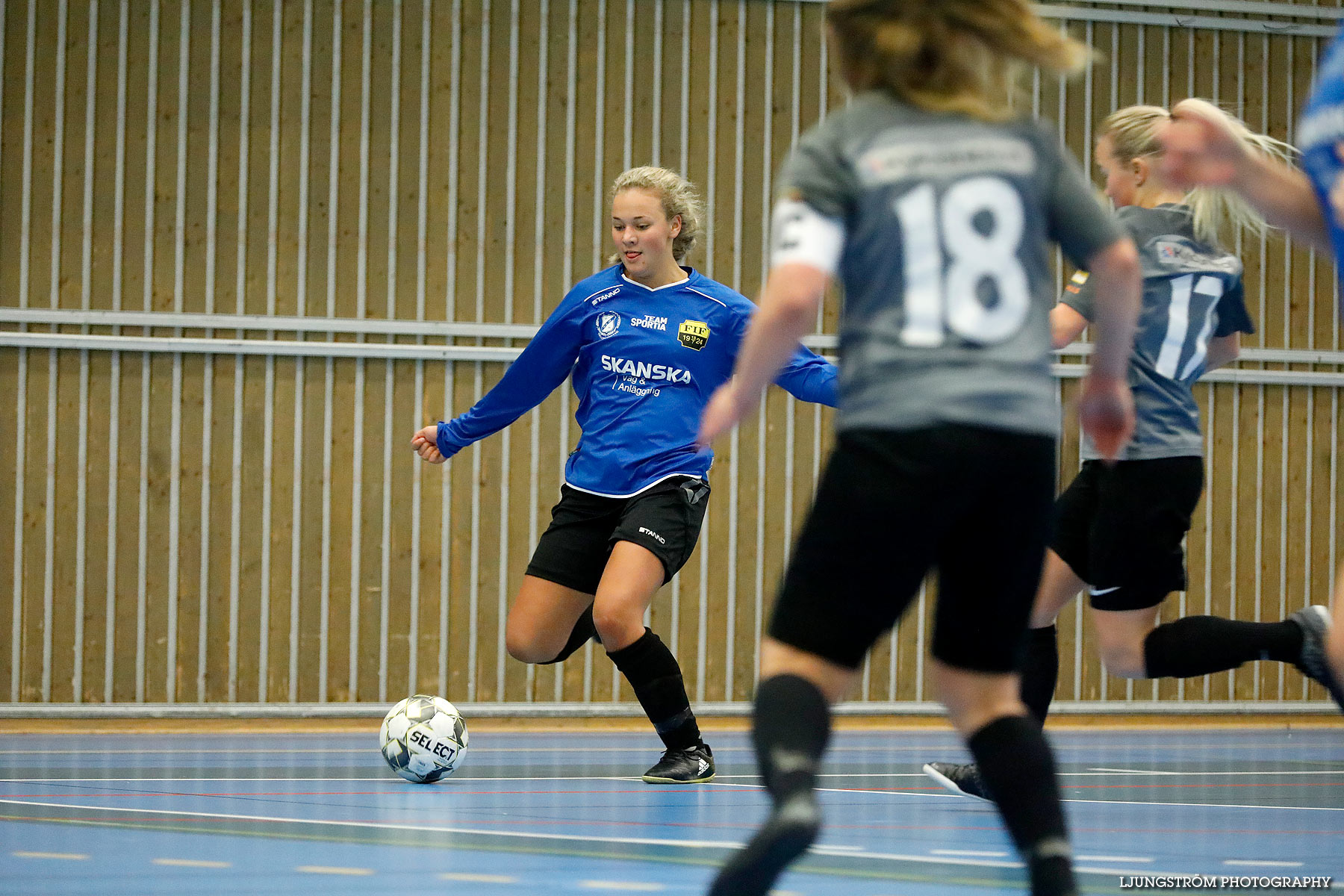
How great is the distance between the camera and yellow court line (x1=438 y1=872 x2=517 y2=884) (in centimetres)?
315

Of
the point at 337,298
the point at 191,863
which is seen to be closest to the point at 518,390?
the point at 191,863

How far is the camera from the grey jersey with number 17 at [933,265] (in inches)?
81.2

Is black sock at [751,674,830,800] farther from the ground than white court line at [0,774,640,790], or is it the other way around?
black sock at [751,674,830,800]

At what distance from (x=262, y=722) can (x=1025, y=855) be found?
22.7 ft

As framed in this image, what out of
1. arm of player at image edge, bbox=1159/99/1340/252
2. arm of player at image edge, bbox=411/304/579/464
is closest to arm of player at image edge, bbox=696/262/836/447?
arm of player at image edge, bbox=1159/99/1340/252

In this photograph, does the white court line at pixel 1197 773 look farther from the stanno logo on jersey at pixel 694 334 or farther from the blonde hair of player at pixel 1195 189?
the blonde hair of player at pixel 1195 189

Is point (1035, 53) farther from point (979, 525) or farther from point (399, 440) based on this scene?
point (399, 440)

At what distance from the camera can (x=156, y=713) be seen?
28.1ft

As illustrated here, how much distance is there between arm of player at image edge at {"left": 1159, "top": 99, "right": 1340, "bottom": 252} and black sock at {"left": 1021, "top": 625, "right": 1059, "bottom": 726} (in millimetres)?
1868

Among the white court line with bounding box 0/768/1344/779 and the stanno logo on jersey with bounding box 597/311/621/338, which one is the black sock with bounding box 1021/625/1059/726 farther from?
the stanno logo on jersey with bounding box 597/311/621/338

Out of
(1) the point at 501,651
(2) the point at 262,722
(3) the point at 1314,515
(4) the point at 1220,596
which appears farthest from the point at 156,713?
(3) the point at 1314,515

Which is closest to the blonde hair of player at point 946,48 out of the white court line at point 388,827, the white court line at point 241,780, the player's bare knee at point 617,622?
the white court line at point 388,827

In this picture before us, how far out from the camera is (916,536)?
2053 mm

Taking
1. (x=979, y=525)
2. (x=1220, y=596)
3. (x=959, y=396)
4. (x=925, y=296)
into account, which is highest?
(x=925, y=296)
